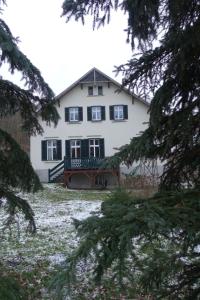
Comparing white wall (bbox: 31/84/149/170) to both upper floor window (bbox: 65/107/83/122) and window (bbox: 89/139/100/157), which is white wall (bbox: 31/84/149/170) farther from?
window (bbox: 89/139/100/157)

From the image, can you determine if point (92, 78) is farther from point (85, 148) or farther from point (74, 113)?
point (85, 148)

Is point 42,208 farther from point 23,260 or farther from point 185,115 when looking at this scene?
point 185,115

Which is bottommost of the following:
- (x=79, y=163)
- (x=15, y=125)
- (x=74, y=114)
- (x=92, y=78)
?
(x=79, y=163)

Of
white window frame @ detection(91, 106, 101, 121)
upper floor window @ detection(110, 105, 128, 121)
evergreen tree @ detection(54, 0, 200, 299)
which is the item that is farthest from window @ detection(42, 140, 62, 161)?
evergreen tree @ detection(54, 0, 200, 299)

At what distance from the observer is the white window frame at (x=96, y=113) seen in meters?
35.2

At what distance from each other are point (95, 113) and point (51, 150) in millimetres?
4326

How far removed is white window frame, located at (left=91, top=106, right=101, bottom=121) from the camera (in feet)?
116

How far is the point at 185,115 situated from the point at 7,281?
2404mm

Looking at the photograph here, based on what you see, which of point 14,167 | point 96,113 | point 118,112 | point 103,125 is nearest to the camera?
point 14,167

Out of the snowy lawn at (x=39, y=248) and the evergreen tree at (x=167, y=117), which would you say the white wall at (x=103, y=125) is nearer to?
the snowy lawn at (x=39, y=248)

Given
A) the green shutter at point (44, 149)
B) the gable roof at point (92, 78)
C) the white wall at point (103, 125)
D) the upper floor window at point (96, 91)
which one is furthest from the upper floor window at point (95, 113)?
the green shutter at point (44, 149)

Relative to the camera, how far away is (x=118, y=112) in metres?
35.1

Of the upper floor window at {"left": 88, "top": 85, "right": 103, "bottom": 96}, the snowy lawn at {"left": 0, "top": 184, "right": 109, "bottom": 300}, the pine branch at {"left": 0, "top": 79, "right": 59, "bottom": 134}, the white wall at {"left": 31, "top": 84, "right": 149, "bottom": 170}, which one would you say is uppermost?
the upper floor window at {"left": 88, "top": 85, "right": 103, "bottom": 96}

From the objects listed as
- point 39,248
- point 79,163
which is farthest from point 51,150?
point 39,248
